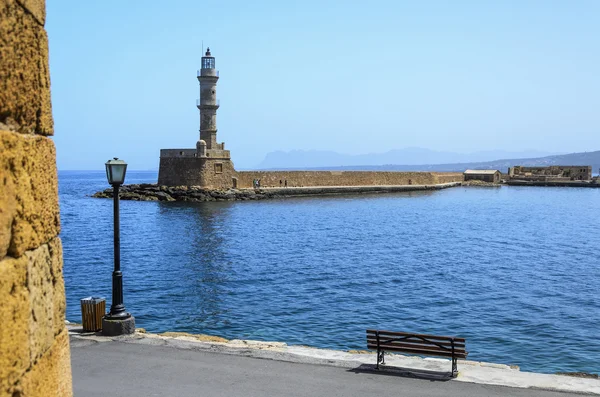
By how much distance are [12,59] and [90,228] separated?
37.9 meters

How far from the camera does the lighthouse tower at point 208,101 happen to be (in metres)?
52.0

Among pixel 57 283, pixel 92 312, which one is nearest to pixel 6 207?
pixel 57 283

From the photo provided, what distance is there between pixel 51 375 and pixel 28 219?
0.59 m

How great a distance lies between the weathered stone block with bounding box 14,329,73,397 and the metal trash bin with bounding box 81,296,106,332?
7224mm

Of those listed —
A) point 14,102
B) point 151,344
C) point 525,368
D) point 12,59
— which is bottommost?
point 525,368

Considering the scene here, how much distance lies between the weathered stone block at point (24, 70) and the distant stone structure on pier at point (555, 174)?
101 metres

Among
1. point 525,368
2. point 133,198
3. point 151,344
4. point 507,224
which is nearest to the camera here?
point 151,344

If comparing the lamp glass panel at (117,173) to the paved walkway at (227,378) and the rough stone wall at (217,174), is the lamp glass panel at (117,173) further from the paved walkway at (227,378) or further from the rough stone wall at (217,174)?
the rough stone wall at (217,174)

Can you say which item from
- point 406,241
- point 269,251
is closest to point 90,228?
point 269,251

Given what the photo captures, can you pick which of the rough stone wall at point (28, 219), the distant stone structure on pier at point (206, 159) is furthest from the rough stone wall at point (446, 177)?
the rough stone wall at point (28, 219)

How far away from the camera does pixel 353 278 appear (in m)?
21.2

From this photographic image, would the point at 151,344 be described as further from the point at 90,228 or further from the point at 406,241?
the point at 90,228

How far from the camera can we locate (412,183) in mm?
79188

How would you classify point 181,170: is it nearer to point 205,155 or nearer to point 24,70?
point 205,155
